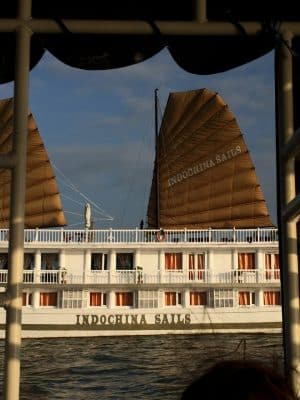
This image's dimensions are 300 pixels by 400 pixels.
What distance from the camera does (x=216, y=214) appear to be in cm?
2208

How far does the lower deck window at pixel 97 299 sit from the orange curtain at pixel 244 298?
411 cm

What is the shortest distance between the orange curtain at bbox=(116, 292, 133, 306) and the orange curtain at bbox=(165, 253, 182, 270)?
1437 millimetres

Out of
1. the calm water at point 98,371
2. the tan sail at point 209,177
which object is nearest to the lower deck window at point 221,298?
the calm water at point 98,371

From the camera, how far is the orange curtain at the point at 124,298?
1778 centimetres

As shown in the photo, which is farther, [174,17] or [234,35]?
[174,17]

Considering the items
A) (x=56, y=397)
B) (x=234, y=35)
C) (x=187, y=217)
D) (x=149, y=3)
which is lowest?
(x=56, y=397)

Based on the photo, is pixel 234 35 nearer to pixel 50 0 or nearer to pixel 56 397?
pixel 50 0

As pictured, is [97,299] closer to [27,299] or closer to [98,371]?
[27,299]

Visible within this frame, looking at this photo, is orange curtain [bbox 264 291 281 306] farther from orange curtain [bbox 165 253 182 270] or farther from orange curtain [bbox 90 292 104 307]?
orange curtain [bbox 90 292 104 307]

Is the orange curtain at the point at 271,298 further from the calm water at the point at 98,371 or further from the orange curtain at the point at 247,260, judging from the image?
the calm water at the point at 98,371

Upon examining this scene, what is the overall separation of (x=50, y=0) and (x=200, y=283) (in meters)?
16.6

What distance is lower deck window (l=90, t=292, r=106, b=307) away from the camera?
17.8 metres

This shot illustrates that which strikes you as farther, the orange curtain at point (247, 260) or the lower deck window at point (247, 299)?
the orange curtain at point (247, 260)

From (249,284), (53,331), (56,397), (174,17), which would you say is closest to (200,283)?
(249,284)
